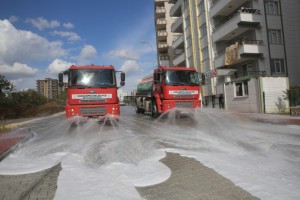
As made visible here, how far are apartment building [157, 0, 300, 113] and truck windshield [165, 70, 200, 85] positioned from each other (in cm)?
796

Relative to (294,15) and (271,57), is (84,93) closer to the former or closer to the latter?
(271,57)

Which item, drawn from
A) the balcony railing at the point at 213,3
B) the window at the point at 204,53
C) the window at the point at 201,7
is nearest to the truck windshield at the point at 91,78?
the balcony railing at the point at 213,3

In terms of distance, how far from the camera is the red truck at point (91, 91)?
40.3 ft

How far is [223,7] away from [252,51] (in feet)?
22.5

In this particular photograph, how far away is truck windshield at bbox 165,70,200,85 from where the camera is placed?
50.0 feet

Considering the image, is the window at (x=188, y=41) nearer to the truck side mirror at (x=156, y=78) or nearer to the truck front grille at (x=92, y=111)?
the truck side mirror at (x=156, y=78)

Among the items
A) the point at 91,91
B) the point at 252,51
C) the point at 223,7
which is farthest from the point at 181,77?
the point at 223,7

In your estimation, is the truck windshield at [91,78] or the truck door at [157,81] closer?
the truck windshield at [91,78]

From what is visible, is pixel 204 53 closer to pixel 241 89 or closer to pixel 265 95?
pixel 241 89

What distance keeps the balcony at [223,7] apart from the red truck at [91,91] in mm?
20158

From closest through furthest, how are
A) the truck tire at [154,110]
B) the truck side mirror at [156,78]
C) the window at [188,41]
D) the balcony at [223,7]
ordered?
the truck side mirror at [156,78]
the truck tire at [154,110]
the balcony at [223,7]
the window at [188,41]

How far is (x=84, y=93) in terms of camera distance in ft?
40.4

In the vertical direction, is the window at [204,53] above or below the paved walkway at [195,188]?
above

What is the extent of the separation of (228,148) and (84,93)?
7.75 meters
